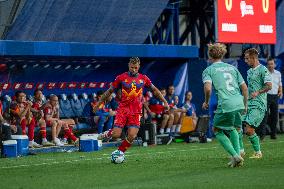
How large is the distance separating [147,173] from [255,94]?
4100 millimetres

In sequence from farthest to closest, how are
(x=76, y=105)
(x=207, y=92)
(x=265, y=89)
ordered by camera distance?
(x=76, y=105), (x=265, y=89), (x=207, y=92)

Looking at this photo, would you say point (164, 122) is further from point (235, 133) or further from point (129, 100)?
point (235, 133)

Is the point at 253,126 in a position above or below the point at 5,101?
below

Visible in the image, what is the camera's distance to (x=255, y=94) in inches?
682

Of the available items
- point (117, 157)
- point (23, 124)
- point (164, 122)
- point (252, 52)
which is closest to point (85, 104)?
point (164, 122)

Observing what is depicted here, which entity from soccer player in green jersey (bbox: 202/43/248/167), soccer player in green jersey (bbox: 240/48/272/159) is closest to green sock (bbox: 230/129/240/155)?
soccer player in green jersey (bbox: 202/43/248/167)

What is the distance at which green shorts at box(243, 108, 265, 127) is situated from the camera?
55.9 feet

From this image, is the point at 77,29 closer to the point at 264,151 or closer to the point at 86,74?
the point at 86,74

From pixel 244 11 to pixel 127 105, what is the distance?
1336 centimetres

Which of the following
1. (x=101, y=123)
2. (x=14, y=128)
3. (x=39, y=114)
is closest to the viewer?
(x=14, y=128)

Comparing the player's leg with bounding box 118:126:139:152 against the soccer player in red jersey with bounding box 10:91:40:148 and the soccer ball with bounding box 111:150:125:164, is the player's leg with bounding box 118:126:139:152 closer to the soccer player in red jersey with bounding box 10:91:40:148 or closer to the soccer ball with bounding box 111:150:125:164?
the soccer ball with bounding box 111:150:125:164

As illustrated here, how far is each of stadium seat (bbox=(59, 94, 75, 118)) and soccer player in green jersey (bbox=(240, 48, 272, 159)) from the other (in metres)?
8.57

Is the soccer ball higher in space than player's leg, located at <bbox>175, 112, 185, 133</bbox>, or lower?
lower

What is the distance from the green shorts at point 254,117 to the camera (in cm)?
1705
